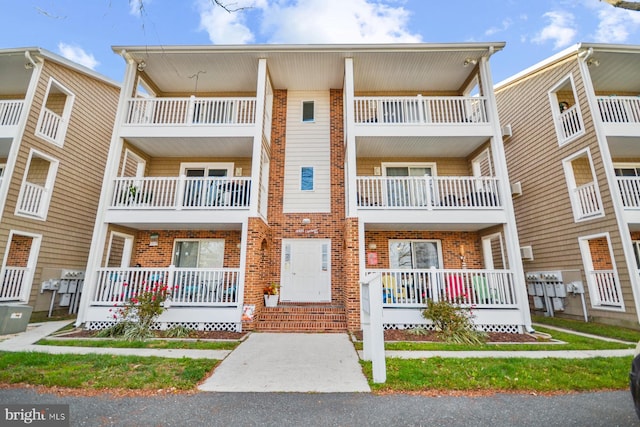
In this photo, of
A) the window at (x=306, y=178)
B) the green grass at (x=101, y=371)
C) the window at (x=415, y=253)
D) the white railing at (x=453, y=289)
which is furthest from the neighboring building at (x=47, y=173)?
the window at (x=415, y=253)

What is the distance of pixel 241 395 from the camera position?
12.4 ft

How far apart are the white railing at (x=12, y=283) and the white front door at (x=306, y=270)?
7.89 m

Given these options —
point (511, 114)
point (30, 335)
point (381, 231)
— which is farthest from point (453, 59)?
point (30, 335)

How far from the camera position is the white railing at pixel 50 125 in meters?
9.58

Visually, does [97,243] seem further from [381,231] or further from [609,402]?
[609,402]

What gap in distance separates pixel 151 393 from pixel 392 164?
31.4 ft

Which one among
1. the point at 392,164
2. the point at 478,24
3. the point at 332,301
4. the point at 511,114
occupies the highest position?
the point at 511,114

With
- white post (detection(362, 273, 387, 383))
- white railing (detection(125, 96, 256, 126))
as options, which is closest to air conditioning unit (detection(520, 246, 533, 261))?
white post (detection(362, 273, 387, 383))

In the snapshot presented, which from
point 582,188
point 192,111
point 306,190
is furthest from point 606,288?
point 192,111

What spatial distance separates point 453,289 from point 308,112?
824 cm

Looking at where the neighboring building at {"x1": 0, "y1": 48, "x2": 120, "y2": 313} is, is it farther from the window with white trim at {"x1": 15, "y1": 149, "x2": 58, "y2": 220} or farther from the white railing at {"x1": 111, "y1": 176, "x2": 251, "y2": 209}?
the white railing at {"x1": 111, "y1": 176, "x2": 251, "y2": 209}

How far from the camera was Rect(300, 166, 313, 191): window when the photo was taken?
35.0 ft

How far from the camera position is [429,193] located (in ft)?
28.3

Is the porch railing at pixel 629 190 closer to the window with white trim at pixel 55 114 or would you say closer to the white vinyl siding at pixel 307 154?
the white vinyl siding at pixel 307 154
